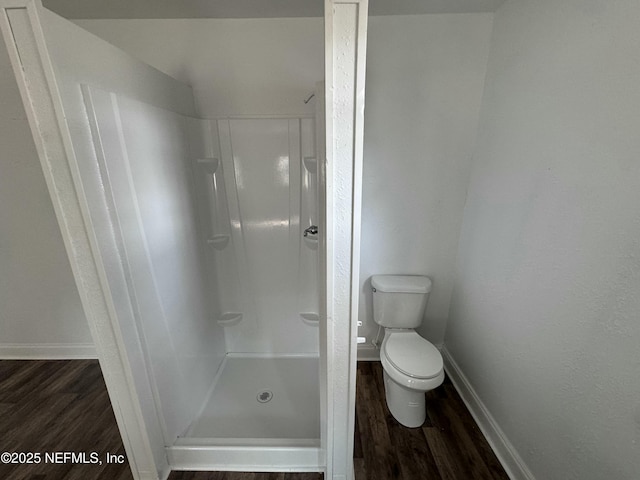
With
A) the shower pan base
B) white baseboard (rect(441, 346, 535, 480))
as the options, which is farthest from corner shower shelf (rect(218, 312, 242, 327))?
white baseboard (rect(441, 346, 535, 480))

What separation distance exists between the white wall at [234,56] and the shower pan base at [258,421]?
1.77 meters

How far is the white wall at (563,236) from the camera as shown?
0.82 metres

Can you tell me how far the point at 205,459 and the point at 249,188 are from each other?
4.92 feet

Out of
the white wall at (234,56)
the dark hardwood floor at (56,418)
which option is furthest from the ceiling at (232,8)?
the dark hardwood floor at (56,418)

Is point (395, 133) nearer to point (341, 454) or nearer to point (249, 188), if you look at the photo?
point (249, 188)

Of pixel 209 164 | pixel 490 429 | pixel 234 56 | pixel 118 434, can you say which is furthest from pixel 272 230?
pixel 490 429

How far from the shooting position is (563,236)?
1012mm

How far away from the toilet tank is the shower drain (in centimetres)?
87

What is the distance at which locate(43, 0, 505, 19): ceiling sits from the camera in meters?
1.32

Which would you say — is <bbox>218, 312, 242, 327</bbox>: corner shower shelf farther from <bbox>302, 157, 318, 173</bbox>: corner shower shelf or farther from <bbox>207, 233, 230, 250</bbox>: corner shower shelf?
<bbox>302, 157, 318, 173</bbox>: corner shower shelf

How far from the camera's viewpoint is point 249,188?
5.63 ft

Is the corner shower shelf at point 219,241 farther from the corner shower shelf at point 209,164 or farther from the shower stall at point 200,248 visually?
the corner shower shelf at point 209,164

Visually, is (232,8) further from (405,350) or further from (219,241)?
(405,350)

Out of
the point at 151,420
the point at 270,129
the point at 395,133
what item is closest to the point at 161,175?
the point at 270,129
